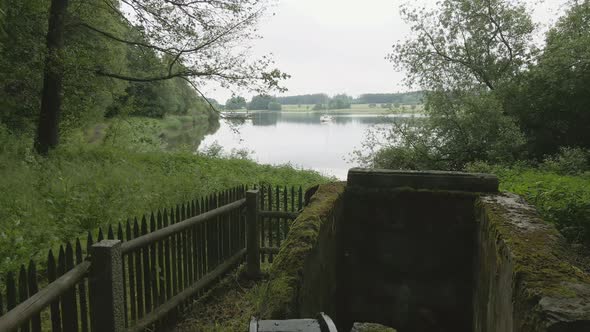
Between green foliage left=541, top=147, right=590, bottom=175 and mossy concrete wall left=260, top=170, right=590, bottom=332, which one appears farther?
green foliage left=541, top=147, right=590, bottom=175


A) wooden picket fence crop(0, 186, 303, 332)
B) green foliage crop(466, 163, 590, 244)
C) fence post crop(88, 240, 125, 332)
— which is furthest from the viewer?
green foliage crop(466, 163, 590, 244)

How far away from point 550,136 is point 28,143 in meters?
16.9

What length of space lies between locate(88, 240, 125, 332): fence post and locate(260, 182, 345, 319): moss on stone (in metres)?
1.42

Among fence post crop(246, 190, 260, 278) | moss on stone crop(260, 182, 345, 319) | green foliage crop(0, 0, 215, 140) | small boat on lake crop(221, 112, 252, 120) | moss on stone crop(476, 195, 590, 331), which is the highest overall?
green foliage crop(0, 0, 215, 140)

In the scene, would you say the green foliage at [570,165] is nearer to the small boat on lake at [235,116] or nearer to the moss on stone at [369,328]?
the small boat on lake at [235,116]

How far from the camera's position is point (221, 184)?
38.7 ft

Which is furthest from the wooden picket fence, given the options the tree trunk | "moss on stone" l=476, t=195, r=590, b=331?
the tree trunk

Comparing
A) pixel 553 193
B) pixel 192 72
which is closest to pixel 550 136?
pixel 553 193

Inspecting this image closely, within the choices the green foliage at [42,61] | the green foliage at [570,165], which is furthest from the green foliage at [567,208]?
the green foliage at [42,61]

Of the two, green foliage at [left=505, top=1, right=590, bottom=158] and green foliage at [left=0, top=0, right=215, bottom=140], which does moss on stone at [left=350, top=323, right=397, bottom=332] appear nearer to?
green foliage at [left=0, top=0, right=215, bottom=140]

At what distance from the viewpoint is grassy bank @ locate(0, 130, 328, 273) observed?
634 centimetres

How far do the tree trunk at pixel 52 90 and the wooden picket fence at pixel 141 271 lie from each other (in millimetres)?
8866

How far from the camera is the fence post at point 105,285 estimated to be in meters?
3.38

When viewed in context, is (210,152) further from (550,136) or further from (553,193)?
(553,193)
